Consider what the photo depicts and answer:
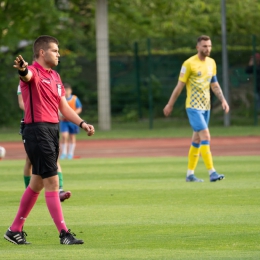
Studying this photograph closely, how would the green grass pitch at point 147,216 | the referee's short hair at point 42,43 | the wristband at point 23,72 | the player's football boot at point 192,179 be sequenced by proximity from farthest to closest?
the player's football boot at point 192,179
the referee's short hair at point 42,43
the wristband at point 23,72
the green grass pitch at point 147,216

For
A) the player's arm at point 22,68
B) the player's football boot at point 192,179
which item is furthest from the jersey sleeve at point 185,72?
the player's arm at point 22,68

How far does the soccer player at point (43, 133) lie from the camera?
25.6 ft

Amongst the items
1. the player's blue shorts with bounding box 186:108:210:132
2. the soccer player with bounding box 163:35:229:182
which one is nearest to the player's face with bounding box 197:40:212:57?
the soccer player with bounding box 163:35:229:182

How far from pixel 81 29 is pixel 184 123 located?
9025 mm

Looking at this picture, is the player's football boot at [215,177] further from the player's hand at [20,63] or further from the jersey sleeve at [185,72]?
the player's hand at [20,63]

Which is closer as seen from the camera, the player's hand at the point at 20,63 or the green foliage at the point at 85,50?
the player's hand at the point at 20,63

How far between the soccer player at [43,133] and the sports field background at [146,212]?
214 millimetres

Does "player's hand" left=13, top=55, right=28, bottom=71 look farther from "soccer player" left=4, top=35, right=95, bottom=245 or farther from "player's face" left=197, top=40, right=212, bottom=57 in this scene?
"player's face" left=197, top=40, right=212, bottom=57

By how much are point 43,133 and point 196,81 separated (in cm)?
585

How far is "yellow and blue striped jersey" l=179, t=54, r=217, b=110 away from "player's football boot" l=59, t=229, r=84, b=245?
585cm

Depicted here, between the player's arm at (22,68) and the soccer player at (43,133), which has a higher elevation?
the player's arm at (22,68)

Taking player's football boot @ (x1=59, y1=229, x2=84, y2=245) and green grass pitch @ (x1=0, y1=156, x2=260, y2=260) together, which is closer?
green grass pitch @ (x1=0, y1=156, x2=260, y2=260)

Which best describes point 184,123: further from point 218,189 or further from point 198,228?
point 198,228

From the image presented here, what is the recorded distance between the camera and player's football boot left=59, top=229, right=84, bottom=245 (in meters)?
7.72
